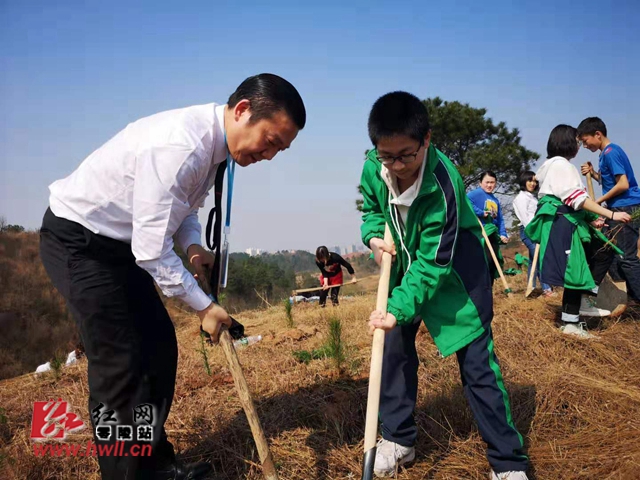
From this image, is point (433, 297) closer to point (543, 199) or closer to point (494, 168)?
point (543, 199)

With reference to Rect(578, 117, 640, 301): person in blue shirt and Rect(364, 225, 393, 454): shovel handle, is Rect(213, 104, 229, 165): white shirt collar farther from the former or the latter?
Rect(578, 117, 640, 301): person in blue shirt

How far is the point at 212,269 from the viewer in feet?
7.93

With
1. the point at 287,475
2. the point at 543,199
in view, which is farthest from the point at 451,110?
the point at 287,475

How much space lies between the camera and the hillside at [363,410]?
246 centimetres

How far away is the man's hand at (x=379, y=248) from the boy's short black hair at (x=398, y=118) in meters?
0.56

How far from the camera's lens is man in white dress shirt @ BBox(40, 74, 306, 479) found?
6.22 ft

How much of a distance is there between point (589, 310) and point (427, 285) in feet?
10.2

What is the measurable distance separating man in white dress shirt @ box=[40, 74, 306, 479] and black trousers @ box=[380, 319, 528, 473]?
3.14ft

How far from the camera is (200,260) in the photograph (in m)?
2.46

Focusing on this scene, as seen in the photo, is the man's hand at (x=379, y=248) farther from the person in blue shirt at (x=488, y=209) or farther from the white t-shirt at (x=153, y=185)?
the person in blue shirt at (x=488, y=209)

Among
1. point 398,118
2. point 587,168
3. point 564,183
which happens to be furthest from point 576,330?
point 398,118

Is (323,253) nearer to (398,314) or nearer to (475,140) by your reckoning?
(398,314)

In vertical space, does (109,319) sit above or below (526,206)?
below

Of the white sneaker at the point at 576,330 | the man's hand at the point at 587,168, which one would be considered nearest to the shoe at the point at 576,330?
the white sneaker at the point at 576,330
